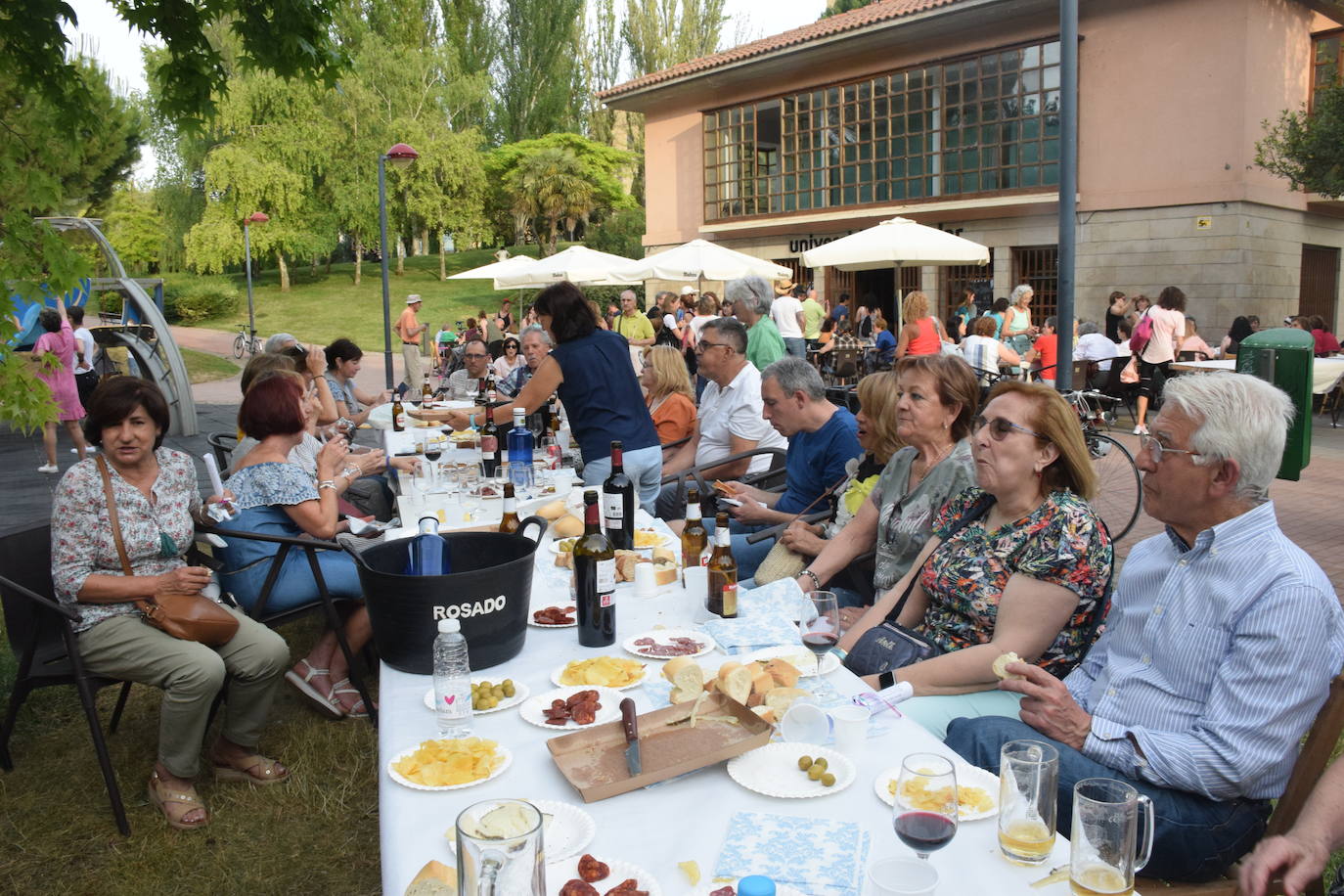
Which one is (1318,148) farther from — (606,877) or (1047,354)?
(606,877)

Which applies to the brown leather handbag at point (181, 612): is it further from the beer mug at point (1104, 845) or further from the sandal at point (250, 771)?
the beer mug at point (1104, 845)

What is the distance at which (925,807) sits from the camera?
1479mm

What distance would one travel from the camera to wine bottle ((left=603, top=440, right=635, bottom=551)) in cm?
338

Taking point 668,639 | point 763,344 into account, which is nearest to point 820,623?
point 668,639

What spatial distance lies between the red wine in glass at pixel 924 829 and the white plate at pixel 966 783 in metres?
0.23

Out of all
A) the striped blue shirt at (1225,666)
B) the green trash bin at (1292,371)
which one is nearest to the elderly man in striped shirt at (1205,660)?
the striped blue shirt at (1225,666)

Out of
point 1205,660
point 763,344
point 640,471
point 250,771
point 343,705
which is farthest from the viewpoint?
point 763,344

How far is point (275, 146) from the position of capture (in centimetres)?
3509

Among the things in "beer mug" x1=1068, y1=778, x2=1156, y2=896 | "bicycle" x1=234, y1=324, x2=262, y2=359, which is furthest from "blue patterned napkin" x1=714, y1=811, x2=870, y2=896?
"bicycle" x1=234, y1=324, x2=262, y2=359

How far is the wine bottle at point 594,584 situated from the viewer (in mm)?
2482

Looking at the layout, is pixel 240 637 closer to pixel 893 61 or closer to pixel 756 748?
pixel 756 748

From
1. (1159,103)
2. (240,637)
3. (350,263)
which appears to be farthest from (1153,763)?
(350,263)

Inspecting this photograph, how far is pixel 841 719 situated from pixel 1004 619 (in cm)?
93

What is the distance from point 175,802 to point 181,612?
72cm
